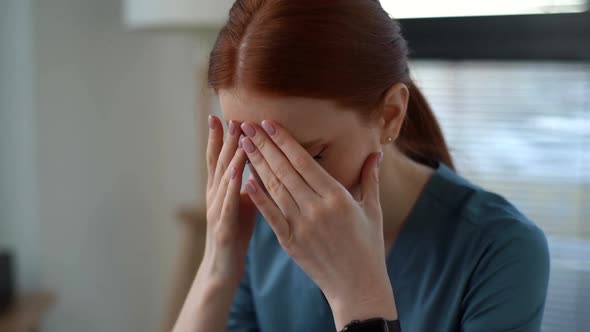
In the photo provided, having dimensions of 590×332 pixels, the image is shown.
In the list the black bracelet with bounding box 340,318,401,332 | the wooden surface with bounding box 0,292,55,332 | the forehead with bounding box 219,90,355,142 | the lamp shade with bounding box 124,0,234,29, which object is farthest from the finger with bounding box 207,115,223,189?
the wooden surface with bounding box 0,292,55,332

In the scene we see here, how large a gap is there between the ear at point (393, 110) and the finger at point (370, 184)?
52 millimetres

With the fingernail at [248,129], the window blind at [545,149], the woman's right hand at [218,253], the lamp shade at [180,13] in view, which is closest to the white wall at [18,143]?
the lamp shade at [180,13]

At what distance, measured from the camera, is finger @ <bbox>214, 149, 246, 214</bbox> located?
98 centimetres

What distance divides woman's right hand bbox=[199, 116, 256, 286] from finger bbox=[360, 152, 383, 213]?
6.8 inches

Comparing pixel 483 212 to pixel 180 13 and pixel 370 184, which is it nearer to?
pixel 370 184

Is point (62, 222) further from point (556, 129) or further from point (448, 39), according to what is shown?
point (556, 129)

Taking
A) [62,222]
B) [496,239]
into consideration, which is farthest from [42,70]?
[496,239]

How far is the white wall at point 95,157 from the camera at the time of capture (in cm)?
207

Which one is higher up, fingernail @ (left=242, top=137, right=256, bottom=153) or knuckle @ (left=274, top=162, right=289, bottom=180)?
fingernail @ (left=242, top=137, right=256, bottom=153)

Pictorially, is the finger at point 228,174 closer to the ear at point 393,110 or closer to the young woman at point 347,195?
the young woman at point 347,195

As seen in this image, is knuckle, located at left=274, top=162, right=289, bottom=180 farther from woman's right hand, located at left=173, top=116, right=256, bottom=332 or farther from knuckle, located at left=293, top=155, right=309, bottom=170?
woman's right hand, located at left=173, top=116, right=256, bottom=332

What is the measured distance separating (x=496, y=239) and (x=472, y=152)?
813mm

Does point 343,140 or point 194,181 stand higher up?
point 343,140

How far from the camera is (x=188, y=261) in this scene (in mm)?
1916
